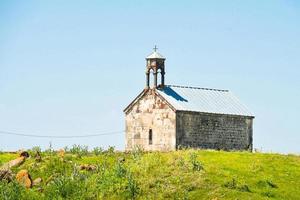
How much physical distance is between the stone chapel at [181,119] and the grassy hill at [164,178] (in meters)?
12.9

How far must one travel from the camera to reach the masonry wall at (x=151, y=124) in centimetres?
5928

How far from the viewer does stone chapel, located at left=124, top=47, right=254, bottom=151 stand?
195 ft

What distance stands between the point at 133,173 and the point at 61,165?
5428mm

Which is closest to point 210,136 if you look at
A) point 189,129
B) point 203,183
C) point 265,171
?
point 189,129

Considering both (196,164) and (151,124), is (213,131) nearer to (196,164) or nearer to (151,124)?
(151,124)

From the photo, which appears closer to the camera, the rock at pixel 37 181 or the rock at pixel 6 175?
the rock at pixel 37 181

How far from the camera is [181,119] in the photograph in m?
59.3

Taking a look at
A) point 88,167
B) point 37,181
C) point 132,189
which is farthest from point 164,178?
point 37,181

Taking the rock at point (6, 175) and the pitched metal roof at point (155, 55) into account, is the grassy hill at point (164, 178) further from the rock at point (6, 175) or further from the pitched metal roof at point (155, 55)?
the pitched metal roof at point (155, 55)

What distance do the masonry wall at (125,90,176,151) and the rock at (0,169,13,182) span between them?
17.5m

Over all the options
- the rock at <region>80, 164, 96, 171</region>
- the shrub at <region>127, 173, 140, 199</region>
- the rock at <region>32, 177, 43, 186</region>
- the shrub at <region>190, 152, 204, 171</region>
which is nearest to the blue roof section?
the rock at <region>80, 164, 96, 171</region>

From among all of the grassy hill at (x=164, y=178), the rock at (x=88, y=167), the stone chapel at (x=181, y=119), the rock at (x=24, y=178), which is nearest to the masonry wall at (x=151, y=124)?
the stone chapel at (x=181, y=119)

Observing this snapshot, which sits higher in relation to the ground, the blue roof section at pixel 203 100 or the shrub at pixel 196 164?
the blue roof section at pixel 203 100

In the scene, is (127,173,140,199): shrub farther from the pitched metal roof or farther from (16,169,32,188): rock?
the pitched metal roof
